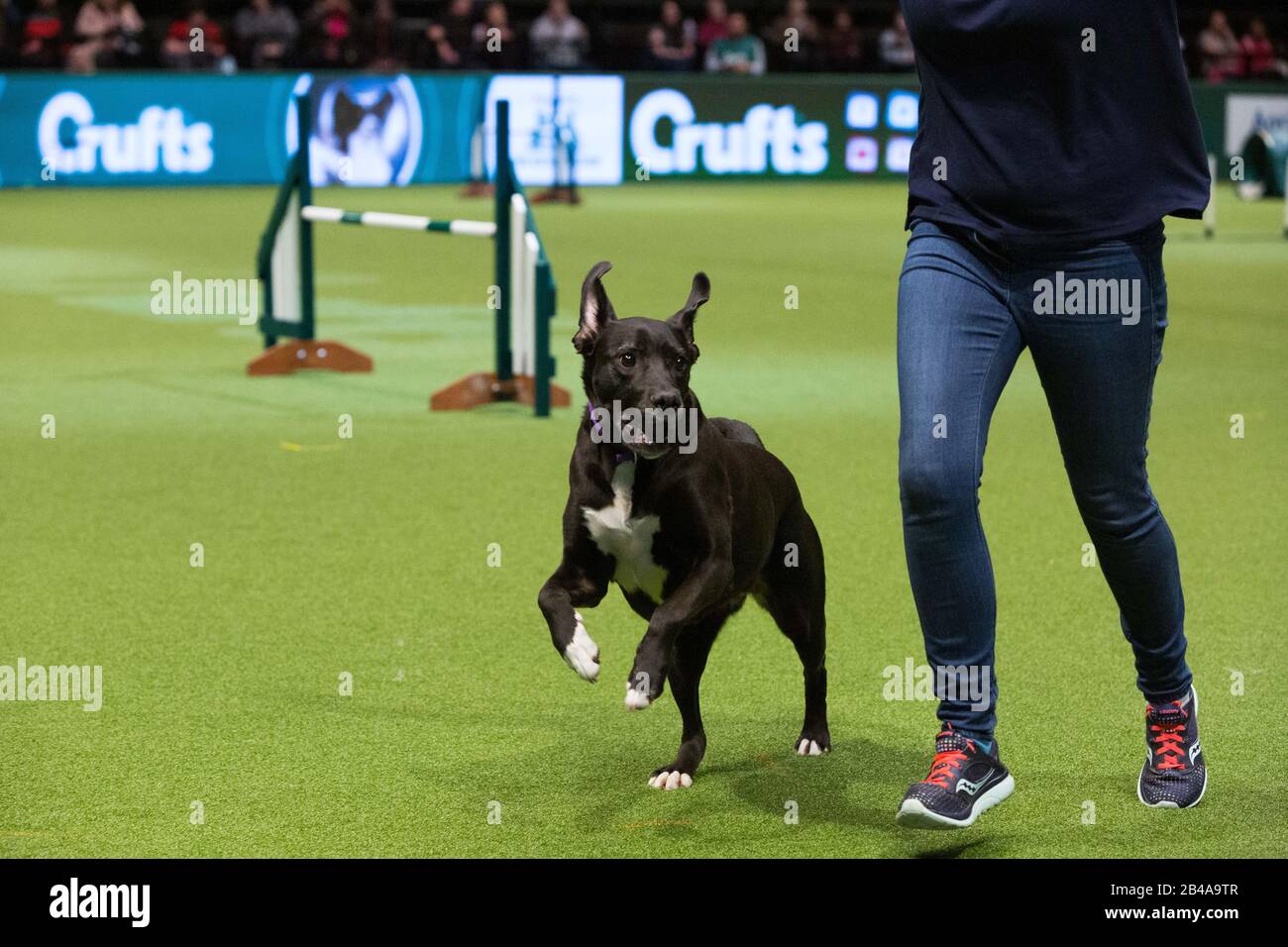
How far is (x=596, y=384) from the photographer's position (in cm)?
415

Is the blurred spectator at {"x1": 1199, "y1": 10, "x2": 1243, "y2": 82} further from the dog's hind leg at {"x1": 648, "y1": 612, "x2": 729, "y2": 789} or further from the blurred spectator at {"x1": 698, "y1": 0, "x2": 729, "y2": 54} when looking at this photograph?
the dog's hind leg at {"x1": 648, "y1": 612, "x2": 729, "y2": 789}

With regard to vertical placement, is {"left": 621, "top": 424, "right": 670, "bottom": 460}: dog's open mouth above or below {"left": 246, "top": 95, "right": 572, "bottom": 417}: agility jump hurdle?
above

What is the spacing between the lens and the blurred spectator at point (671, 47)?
27562mm

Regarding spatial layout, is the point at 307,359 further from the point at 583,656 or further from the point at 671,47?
the point at 671,47

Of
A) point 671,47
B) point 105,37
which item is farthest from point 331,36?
point 671,47

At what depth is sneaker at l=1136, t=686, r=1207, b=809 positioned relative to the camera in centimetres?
407

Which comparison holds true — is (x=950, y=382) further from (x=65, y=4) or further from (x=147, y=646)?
(x=65, y=4)

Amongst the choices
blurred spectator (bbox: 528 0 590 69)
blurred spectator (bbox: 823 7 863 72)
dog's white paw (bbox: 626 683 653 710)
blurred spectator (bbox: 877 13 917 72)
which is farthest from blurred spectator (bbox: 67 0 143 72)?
dog's white paw (bbox: 626 683 653 710)

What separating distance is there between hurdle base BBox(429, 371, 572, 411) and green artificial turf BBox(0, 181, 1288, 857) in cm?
23

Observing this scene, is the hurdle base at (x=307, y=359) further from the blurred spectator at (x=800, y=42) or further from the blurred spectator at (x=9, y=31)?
the blurred spectator at (x=800, y=42)

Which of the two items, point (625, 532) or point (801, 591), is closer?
point (625, 532)

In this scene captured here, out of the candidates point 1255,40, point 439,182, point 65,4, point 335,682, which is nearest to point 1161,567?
point 335,682

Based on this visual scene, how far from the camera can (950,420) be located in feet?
12.0

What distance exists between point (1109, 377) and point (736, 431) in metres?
1.02
